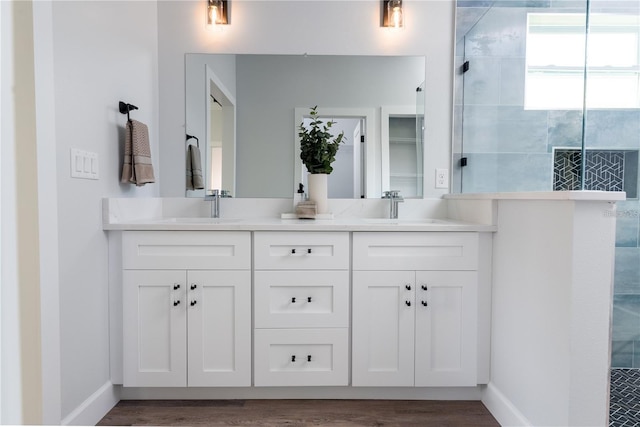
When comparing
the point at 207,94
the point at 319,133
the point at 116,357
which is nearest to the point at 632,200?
the point at 319,133

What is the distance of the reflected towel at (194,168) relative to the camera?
6.98 feet

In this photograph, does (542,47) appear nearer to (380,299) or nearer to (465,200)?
(465,200)

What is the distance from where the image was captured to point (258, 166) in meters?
2.14

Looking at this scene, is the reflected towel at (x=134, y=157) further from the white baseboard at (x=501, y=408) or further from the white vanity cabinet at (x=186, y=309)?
the white baseboard at (x=501, y=408)

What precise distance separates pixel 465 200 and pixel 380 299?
0.73 metres

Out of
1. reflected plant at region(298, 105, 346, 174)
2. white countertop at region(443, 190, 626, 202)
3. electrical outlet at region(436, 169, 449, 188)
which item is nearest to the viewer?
white countertop at region(443, 190, 626, 202)

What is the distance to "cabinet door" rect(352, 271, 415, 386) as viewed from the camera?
1.63 metres

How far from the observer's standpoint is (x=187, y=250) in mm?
1627

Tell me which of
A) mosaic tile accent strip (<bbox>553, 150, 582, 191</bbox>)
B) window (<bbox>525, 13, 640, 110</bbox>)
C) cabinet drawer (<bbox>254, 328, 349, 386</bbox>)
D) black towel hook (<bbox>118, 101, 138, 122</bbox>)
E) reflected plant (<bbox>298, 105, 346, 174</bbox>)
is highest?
window (<bbox>525, 13, 640, 110</bbox>)

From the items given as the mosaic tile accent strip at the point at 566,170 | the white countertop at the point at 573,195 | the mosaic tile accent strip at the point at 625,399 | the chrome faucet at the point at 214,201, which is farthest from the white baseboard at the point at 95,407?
the mosaic tile accent strip at the point at 625,399

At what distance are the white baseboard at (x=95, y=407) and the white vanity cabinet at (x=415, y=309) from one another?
3.65ft

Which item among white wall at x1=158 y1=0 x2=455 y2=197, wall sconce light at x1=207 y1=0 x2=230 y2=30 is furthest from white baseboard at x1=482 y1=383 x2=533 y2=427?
wall sconce light at x1=207 y1=0 x2=230 y2=30

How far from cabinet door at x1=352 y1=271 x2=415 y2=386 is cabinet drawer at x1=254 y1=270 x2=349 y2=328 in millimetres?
70

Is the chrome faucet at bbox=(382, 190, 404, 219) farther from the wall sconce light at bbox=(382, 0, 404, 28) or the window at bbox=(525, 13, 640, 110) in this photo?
the wall sconce light at bbox=(382, 0, 404, 28)
